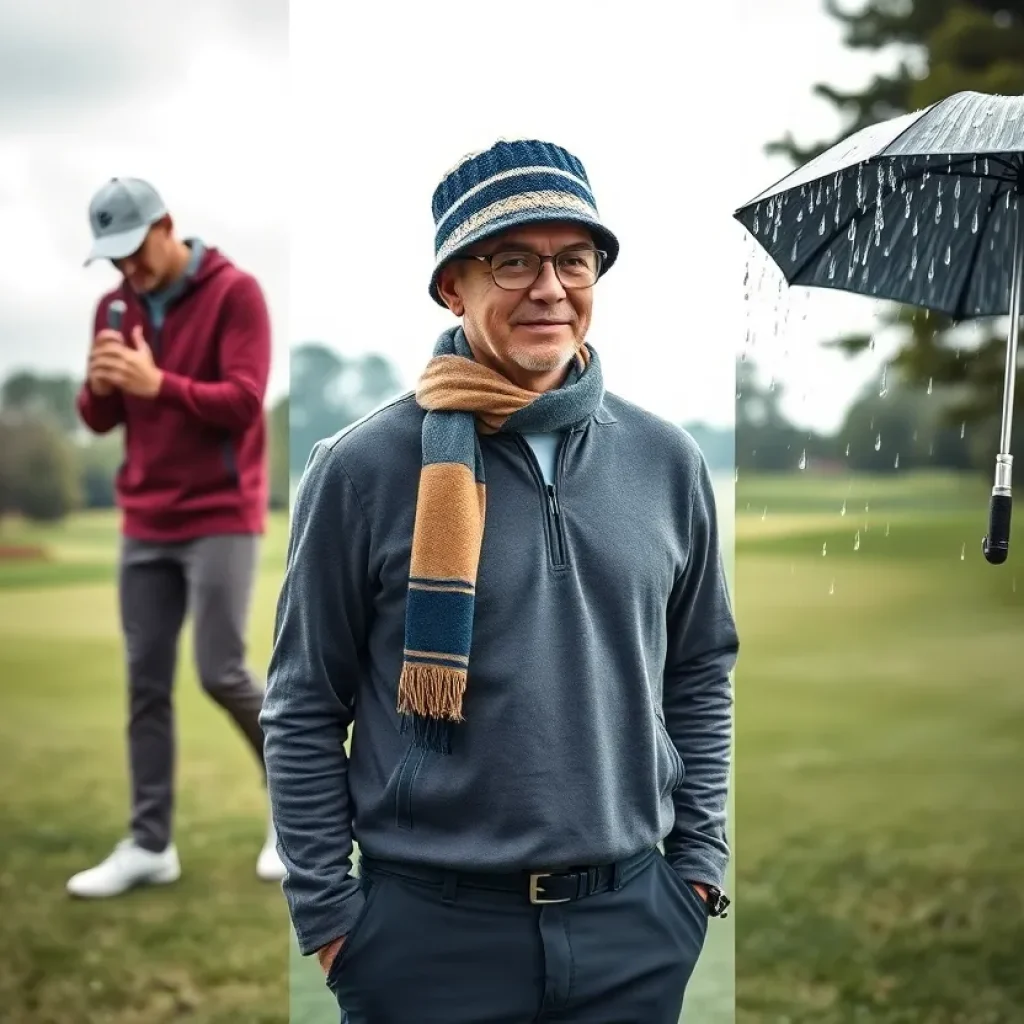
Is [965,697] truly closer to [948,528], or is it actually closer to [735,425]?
[948,528]

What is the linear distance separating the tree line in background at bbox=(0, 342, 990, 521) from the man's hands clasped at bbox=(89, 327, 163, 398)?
0.28m

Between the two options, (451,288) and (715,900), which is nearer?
(451,288)

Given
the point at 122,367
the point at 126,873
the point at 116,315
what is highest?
the point at 116,315

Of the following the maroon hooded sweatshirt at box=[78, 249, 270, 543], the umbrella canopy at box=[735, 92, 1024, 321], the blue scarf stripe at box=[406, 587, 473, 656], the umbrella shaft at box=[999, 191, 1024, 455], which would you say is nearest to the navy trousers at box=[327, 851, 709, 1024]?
the blue scarf stripe at box=[406, 587, 473, 656]

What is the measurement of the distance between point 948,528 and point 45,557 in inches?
76.7

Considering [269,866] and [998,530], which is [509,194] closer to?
[998,530]

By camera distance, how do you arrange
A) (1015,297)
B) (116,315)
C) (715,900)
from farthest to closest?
1. (116,315)
2. (1015,297)
3. (715,900)

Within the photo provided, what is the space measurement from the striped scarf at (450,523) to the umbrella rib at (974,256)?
87 centimetres

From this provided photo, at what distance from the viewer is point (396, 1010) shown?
4.94 ft

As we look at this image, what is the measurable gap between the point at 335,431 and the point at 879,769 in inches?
52.2

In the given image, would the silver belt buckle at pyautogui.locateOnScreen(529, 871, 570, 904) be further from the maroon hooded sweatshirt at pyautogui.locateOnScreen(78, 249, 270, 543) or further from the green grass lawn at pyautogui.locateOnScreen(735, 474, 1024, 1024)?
the maroon hooded sweatshirt at pyautogui.locateOnScreen(78, 249, 270, 543)

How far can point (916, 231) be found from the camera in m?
2.04

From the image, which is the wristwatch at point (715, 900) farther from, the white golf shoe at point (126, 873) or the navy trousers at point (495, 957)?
the white golf shoe at point (126, 873)

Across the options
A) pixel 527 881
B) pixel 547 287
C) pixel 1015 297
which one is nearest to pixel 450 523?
pixel 547 287
